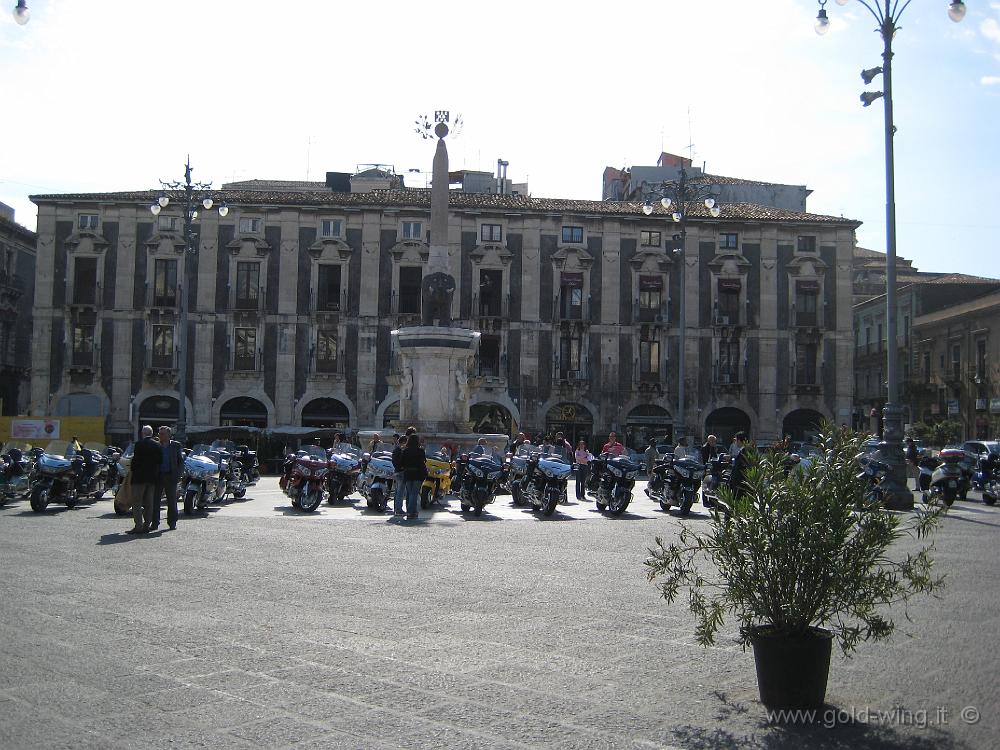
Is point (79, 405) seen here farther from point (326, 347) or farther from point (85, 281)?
point (326, 347)

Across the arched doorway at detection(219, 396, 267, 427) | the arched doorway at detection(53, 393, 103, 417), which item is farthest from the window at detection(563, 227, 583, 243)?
the arched doorway at detection(53, 393, 103, 417)

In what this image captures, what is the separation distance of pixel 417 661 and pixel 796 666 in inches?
93.7

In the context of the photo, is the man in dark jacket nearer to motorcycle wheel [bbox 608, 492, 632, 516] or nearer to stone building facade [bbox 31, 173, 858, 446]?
motorcycle wheel [bbox 608, 492, 632, 516]

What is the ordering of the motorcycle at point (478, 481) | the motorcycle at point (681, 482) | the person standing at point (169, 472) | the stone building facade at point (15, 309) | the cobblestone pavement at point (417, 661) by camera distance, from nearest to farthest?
1. the cobblestone pavement at point (417, 661)
2. the person standing at point (169, 472)
3. the motorcycle at point (478, 481)
4. the motorcycle at point (681, 482)
5. the stone building facade at point (15, 309)

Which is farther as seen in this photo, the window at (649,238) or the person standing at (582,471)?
the window at (649,238)

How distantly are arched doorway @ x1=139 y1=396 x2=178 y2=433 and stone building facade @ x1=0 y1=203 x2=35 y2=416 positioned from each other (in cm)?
966

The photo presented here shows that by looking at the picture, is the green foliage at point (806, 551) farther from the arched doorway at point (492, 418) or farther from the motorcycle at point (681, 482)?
the arched doorway at point (492, 418)

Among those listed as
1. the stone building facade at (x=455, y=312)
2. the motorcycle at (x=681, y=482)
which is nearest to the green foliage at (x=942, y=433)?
the stone building facade at (x=455, y=312)

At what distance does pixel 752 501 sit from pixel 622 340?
41071 mm

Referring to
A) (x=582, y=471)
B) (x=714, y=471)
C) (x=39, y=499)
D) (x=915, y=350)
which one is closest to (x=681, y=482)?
(x=714, y=471)

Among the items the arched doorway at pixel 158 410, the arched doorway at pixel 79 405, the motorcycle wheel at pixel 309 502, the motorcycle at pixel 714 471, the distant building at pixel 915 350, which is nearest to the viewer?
the motorcycle wheel at pixel 309 502

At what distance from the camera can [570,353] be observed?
45781mm

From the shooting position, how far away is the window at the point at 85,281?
45.1m

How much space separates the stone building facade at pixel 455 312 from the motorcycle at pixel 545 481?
25.0 meters
